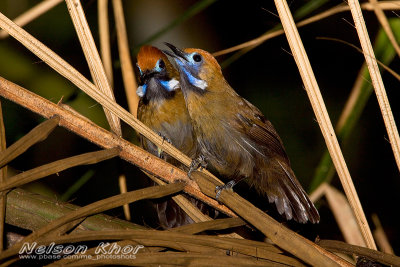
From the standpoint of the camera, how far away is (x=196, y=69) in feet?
11.3

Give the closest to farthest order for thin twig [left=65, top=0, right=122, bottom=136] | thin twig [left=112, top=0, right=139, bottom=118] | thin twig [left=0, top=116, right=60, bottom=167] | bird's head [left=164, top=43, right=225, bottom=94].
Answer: thin twig [left=0, top=116, right=60, bottom=167]
thin twig [left=65, top=0, right=122, bottom=136]
thin twig [left=112, top=0, right=139, bottom=118]
bird's head [left=164, top=43, right=225, bottom=94]

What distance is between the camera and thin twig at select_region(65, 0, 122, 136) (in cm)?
198

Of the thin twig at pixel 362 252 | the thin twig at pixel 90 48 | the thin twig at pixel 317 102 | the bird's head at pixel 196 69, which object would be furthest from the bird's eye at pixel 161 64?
the thin twig at pixel 362 252

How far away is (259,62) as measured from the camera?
4348 millimetres

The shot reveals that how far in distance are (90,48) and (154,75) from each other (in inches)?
66.0

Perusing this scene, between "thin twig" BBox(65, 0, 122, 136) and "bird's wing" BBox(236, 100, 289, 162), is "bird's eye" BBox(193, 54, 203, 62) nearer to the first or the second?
"bird's wing" BBox(236, 100, 289, 162)

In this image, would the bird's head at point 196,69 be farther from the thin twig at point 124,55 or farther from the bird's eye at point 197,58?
the thin twig at point 124,55

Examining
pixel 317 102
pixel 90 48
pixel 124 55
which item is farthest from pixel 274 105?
pixel 90 48

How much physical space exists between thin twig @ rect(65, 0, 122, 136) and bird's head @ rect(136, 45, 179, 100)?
156 cm

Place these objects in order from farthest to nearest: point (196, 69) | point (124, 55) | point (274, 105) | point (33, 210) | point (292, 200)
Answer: point (274, 105), point (196, 69), point (292, 200), point (124, 55), point (33, 210)

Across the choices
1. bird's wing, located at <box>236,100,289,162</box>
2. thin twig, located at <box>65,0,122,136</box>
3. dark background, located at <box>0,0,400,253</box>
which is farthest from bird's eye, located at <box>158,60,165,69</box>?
thin twig, located at <box>65,0,122,136</box>

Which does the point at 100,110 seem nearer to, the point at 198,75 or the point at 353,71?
the point at 198,75

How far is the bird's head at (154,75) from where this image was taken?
12.0 ft

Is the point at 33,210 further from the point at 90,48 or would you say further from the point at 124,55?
the point at 124,55
